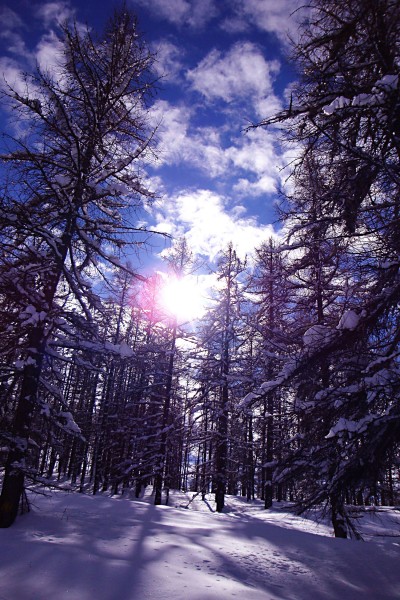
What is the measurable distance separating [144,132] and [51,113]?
2372 millimetres

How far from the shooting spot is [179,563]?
4367mm

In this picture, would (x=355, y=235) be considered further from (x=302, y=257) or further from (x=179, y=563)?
(x=179, y=563)

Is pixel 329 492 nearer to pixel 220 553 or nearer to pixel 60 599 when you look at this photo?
pixel 220 553

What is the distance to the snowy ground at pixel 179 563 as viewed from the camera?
11.4ft

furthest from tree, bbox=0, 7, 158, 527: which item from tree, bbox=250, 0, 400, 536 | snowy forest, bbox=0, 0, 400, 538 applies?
tree, bbox=250, 0, 400, 536

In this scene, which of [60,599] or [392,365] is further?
[392,365]

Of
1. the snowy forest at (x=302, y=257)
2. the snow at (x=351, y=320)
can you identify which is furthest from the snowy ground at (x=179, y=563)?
the snow at (x=351, y=320)

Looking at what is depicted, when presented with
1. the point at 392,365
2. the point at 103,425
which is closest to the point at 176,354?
Result: the point at 103,425

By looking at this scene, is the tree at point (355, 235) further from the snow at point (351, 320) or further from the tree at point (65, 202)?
the tree at point (65, 202)

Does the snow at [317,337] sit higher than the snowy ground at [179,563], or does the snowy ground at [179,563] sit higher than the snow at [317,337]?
the snow at [317,337]

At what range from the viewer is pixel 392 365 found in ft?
14.5

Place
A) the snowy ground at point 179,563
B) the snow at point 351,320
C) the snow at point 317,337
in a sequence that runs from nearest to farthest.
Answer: the snowy ground at point 179,563 < the snow at point 351,320 < the snow at point 317,337

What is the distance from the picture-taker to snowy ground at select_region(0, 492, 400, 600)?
347 cm

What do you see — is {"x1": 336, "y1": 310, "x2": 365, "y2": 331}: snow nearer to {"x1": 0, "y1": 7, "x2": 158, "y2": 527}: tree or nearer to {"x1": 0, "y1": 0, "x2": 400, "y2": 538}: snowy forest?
{"x1": 0, "y1": 0, "x2": 400, "y2": 538}: snowy forest
